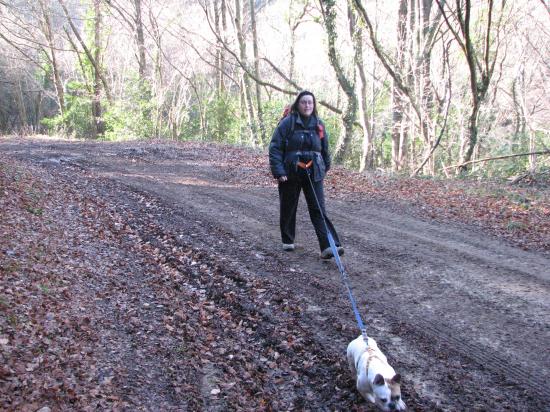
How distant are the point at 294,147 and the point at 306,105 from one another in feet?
1.82

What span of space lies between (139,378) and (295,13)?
75.7ft

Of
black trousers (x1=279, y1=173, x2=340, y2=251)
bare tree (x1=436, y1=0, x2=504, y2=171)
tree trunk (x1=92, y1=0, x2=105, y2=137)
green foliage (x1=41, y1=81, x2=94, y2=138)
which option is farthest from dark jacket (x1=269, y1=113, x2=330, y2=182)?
green foliage (x1=41, y1=81, x2=94, y2=138)

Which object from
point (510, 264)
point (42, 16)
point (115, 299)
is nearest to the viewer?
point (115, 299)

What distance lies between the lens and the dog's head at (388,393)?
3268mm

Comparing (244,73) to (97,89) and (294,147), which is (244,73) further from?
(294,147)

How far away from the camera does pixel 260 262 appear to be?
6426 mm

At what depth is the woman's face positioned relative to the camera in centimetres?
598

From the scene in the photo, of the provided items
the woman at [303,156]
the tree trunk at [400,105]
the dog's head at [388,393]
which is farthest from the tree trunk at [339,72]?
the dog's head at [388,393]

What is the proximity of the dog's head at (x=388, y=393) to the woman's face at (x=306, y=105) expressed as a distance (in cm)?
365

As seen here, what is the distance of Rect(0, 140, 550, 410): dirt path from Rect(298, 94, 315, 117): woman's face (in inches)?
75.7

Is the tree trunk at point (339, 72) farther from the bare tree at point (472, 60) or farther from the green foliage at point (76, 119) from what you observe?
the green foliage at point (76, 119)

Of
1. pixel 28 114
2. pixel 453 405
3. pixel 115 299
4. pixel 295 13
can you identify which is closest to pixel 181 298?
pixel 115 299

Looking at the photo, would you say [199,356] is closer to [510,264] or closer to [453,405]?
[453,405]

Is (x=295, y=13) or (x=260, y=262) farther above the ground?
(x=295, y=13)
